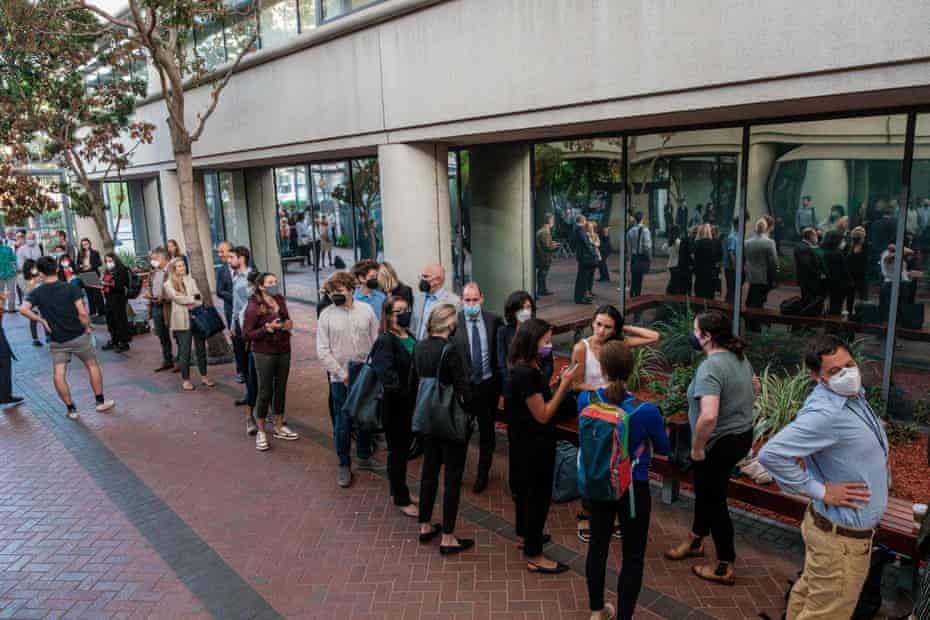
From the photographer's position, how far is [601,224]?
9.21 meters

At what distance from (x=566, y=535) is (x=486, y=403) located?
1.31 m

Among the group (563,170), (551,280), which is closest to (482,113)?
(563,170)

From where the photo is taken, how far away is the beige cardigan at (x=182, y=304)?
902 centimetres

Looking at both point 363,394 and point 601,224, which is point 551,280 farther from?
point 363,394

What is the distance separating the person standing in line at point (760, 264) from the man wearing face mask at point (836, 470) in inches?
182

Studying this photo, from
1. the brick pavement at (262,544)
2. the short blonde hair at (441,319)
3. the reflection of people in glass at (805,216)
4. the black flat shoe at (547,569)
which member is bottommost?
the brick pavement at (262,544)

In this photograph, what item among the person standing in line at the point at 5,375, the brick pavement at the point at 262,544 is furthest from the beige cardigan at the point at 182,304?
the person standing in line at the point at 5,375

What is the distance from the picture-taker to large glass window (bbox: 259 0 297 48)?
11.5 metres

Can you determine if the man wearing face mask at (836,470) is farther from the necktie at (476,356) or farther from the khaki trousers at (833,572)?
the necktie at (476,356)

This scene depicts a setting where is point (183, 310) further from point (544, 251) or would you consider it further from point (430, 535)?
point (430, 535)

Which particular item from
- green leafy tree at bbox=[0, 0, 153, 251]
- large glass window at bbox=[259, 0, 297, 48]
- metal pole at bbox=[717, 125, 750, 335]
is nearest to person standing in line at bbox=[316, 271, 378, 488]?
metal pole at bbox=[717, 125, 750, 335]

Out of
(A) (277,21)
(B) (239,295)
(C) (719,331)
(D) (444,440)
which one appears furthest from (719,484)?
(A) (277,21)

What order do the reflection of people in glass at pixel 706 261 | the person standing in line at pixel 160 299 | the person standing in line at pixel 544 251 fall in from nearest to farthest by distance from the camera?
the reflection of people in glass at pixel 706 261 → the person standing in line at pixel 160 299 → the person standing in line at pixel 544 251

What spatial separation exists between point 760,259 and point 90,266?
13.0m
